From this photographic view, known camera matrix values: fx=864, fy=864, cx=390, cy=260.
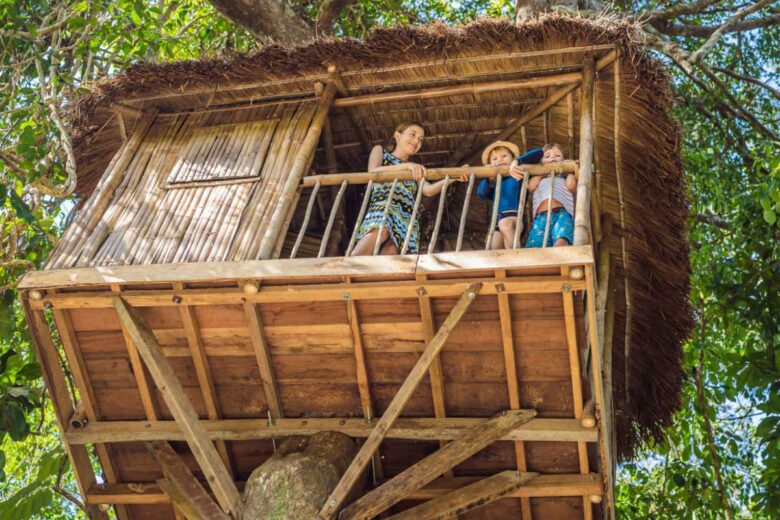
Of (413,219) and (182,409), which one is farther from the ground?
(413,219)

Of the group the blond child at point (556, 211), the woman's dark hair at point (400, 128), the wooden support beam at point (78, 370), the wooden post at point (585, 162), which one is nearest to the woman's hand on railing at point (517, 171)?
the blond child at point (556, 211)

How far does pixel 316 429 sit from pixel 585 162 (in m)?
2.35

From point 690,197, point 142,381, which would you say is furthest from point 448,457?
point 690,197

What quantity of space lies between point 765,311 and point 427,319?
318 centimetres

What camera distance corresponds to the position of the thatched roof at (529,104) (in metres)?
5.76

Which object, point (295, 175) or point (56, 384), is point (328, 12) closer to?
point (295, 175)

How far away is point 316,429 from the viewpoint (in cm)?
544

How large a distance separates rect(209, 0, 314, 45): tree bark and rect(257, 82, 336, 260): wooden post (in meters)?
2.86

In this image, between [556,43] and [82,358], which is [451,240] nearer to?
[556,43]

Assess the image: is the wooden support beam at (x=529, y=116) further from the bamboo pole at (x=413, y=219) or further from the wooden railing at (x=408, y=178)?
the bamboo pole at (x=413, y=219)

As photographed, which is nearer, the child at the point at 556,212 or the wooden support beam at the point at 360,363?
the wooden support beam at the point at 360,363

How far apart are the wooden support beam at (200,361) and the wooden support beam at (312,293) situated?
14cm

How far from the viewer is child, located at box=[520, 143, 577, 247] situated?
5364 mm

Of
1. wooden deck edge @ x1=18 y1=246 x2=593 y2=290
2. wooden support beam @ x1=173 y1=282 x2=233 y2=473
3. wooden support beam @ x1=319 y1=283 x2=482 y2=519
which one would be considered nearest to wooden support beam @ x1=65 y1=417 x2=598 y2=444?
wooden support beam @ x1=173 y1=282 x2=233 y2=473
